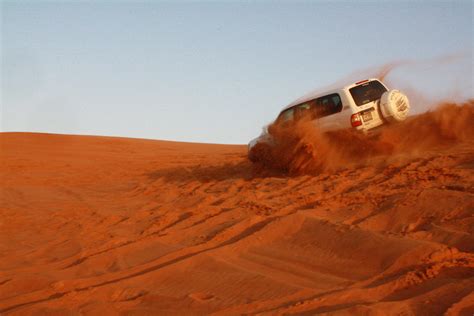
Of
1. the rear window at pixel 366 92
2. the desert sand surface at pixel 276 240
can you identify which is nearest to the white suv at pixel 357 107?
the rear window at pixel 366 92

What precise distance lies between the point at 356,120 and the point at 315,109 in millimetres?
1159

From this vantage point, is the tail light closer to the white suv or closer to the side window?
the white suv

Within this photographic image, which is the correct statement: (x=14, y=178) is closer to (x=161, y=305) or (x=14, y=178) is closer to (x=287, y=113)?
(x=287, y=113)

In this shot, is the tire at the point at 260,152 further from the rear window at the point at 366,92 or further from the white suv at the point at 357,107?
the rear window at the point at 366,92

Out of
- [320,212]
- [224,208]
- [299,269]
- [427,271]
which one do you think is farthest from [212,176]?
[427,271]

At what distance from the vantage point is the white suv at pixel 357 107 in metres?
10.6

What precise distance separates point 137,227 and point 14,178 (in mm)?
8918

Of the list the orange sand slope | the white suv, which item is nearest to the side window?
the white suv

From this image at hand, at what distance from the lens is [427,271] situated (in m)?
4.32

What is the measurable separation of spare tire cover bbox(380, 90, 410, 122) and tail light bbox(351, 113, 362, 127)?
0.52 m

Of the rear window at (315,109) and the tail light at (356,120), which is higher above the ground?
the rear window at (315,109)

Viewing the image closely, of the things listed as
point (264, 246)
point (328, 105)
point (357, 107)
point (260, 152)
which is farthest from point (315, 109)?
point (264, 246)

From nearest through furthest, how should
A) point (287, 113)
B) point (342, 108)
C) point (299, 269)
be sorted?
point (299, 269), point (342, 108), point (287, 113)

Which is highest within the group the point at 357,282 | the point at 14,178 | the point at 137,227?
the point at 14,178
